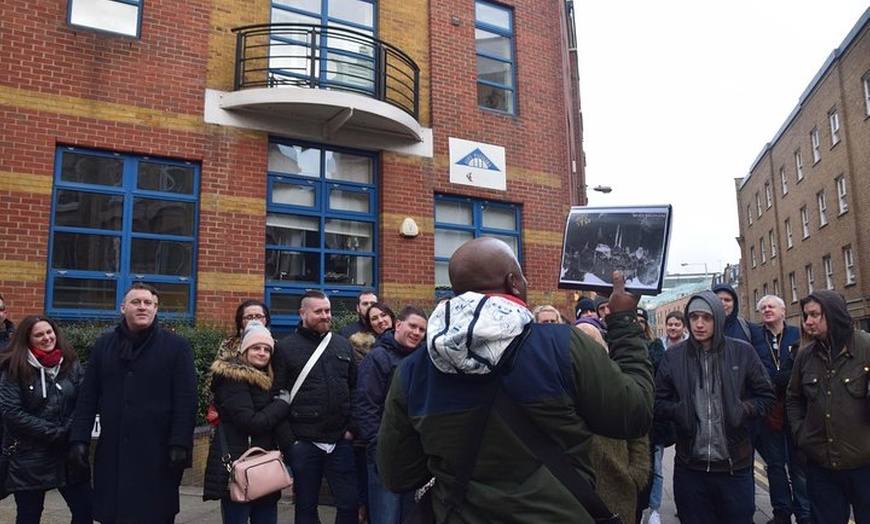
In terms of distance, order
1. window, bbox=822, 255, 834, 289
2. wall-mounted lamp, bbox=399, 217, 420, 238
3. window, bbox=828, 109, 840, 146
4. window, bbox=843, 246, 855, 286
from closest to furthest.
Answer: wall-mounted lamp, bbox=399, 217, 420, 238 → window, bbox=843, 246, 855, 286 → window, bbox=828, 109, 840, 146 → window, bbox=822, 255, 834, 289

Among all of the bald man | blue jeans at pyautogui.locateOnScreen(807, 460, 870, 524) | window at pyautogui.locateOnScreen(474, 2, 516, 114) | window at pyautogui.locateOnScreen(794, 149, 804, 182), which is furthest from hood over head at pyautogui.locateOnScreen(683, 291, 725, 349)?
window at pyautogui.locateOnScreen(794, 149, 804, 182)

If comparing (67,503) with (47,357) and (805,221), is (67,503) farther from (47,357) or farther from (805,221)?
(805,221)

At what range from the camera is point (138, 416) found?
4.11m

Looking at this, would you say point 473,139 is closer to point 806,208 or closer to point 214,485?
point 214,485

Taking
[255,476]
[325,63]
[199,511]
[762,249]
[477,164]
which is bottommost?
[199,511]

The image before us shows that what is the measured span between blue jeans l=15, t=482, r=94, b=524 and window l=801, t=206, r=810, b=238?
32.4 meters

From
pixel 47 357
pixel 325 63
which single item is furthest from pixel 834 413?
pixel 325 63

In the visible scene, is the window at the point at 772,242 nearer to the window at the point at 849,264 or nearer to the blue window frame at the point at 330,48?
the window at the point at 849,264

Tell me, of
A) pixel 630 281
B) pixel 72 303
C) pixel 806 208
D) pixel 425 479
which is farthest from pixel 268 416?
pixel 806 208

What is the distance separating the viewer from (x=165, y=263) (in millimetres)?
8766

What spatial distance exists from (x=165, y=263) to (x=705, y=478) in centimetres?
744

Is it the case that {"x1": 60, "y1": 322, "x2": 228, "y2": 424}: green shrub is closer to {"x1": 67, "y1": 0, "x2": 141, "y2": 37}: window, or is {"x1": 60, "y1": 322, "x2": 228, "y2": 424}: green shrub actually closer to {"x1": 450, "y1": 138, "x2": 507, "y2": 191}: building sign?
{"x1": 67, "y1": 0, "x2": 141, "y2": 37}: window

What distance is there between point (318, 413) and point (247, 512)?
2.61ft

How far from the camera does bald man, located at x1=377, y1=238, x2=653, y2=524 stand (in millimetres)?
1914
